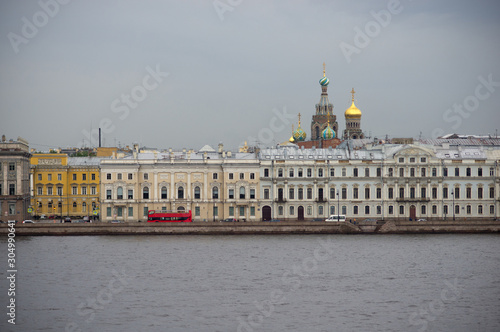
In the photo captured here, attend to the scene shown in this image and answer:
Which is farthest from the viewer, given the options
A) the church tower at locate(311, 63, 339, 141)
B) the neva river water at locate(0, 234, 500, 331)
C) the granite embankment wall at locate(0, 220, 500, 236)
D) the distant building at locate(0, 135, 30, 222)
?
the church tower at locate(311, 63, 339, 141)

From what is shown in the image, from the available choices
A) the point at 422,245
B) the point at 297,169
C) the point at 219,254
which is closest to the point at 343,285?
the point at 219,254

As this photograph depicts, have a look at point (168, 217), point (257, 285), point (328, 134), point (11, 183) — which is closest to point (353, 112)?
point (328, 134)

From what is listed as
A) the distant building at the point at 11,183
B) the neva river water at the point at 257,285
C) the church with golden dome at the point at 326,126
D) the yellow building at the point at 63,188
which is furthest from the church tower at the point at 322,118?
the neva river water at the point at 257,285

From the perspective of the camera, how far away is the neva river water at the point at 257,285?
31.2 m

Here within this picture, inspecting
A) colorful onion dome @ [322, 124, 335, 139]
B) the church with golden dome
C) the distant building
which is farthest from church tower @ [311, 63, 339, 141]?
the distant building

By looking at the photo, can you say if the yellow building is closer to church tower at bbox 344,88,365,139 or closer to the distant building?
the distant building

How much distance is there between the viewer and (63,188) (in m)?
72.2

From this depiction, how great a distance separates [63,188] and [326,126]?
58790 mm

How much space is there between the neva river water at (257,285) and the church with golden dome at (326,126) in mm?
56852

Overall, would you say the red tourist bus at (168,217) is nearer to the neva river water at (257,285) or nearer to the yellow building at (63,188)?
the neva river water at (257,285)

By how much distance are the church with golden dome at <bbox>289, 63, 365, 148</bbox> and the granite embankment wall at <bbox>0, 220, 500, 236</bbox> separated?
4618 centimetres

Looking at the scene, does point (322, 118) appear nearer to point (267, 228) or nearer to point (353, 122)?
point (353, 122)

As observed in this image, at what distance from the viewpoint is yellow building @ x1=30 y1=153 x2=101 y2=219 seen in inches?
2835

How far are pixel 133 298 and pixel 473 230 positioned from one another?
1255 inches
